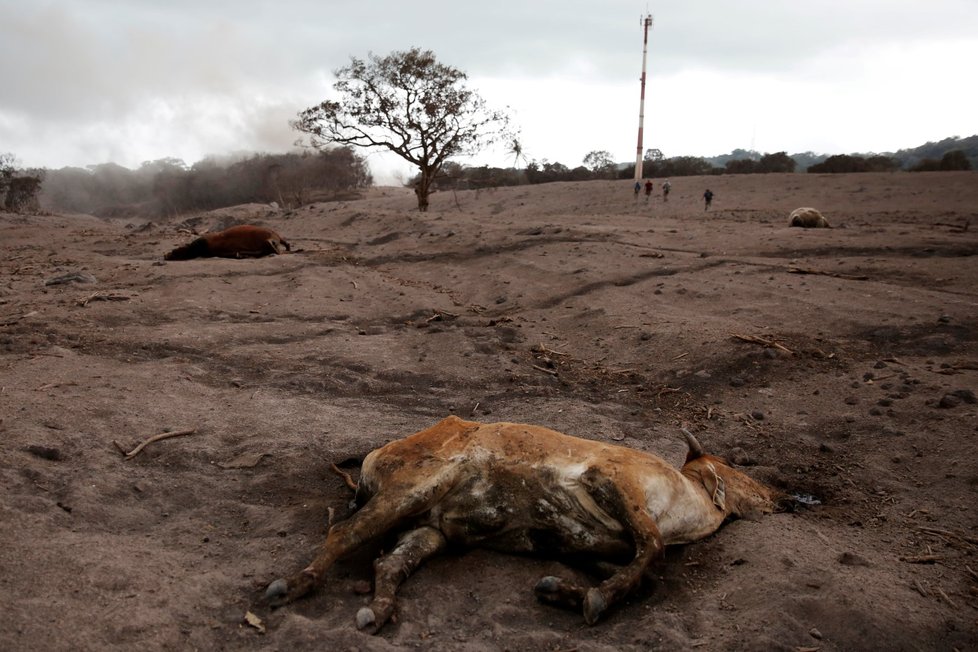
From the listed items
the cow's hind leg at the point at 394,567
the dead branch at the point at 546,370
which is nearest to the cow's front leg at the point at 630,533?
the cow's hind leg at the point at 394,567

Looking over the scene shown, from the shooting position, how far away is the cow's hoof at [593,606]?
302 cm

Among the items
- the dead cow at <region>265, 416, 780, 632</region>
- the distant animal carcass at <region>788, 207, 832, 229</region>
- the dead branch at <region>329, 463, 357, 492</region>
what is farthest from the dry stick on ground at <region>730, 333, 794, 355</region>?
the distant animal carcass at <region>788, 207, 832, 229</region>

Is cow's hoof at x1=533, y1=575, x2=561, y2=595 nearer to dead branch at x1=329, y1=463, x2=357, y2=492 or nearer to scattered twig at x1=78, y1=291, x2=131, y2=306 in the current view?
dead branch at x1=329, y1=463, x2=357, y2=492

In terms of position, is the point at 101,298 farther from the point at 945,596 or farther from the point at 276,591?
the point at 945,596

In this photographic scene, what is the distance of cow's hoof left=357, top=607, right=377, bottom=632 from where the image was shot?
2910 mm

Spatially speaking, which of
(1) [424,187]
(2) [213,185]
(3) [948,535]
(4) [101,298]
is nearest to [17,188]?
(2) [213,185]

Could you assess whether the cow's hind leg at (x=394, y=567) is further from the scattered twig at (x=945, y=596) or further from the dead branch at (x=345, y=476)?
the scattered twig at (x=945, y=596)

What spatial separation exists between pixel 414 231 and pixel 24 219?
1394 centimetres

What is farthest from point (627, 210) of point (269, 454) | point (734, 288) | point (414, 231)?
point (269, 454)

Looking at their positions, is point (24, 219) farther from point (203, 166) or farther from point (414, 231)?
point (203, 166)

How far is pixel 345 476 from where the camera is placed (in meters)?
4.21

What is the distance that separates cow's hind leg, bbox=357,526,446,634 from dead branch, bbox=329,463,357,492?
2.50ft

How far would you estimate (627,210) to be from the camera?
28312 mm

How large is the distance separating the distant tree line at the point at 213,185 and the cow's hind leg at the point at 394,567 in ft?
109
